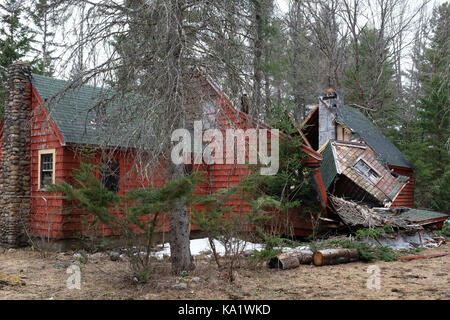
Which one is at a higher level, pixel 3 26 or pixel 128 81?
pixel 3 26

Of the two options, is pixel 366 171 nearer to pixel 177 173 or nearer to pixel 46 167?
pixel 177 173

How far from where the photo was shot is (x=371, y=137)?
58.2 feet

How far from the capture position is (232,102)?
7.07 meters

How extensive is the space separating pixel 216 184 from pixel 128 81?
680 cm

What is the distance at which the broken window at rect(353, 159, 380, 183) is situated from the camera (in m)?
13.8

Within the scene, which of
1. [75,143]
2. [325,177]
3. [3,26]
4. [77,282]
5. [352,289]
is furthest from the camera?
[3,26]
